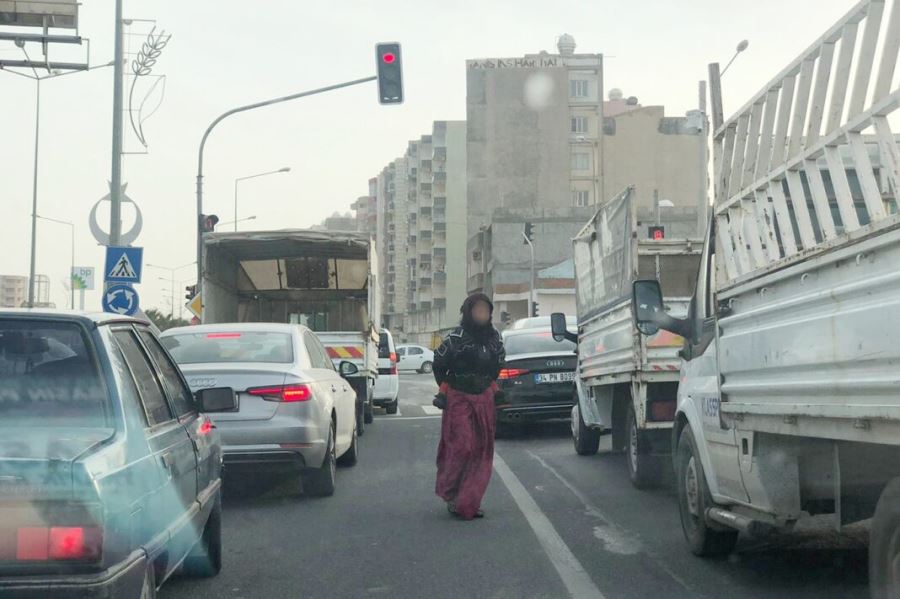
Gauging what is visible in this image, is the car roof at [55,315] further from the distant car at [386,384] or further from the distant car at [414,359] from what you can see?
the distant car at [414,359]

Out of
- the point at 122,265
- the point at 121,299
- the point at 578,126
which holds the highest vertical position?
the point at 578,126

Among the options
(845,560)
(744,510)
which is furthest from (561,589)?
(845,560)

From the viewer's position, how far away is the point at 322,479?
9898 millimetres

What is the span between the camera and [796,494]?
18.3 feet

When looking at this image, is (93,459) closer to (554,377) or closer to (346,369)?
(346,369)

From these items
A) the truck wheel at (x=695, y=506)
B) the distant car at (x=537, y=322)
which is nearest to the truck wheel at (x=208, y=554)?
the truck wheel at (x=695, y=506)

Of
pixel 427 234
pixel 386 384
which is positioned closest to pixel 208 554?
pixel 386 384

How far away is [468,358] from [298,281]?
35.6 feet

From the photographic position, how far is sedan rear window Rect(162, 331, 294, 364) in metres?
9.80

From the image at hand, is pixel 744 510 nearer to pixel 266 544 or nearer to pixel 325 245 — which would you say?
pixel 266 544

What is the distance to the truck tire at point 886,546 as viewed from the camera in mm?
4156

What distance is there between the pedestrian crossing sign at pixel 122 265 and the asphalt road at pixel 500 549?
19.6 feet

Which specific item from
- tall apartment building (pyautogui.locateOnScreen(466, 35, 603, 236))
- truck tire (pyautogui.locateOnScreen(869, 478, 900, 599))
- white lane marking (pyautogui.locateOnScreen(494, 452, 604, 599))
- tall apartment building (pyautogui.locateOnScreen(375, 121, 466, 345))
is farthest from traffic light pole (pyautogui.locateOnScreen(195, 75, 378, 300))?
tall apartment building (pyautogui.locateOnScreen(375, 121, 466, 345))

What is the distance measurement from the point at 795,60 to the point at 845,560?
3085mm
